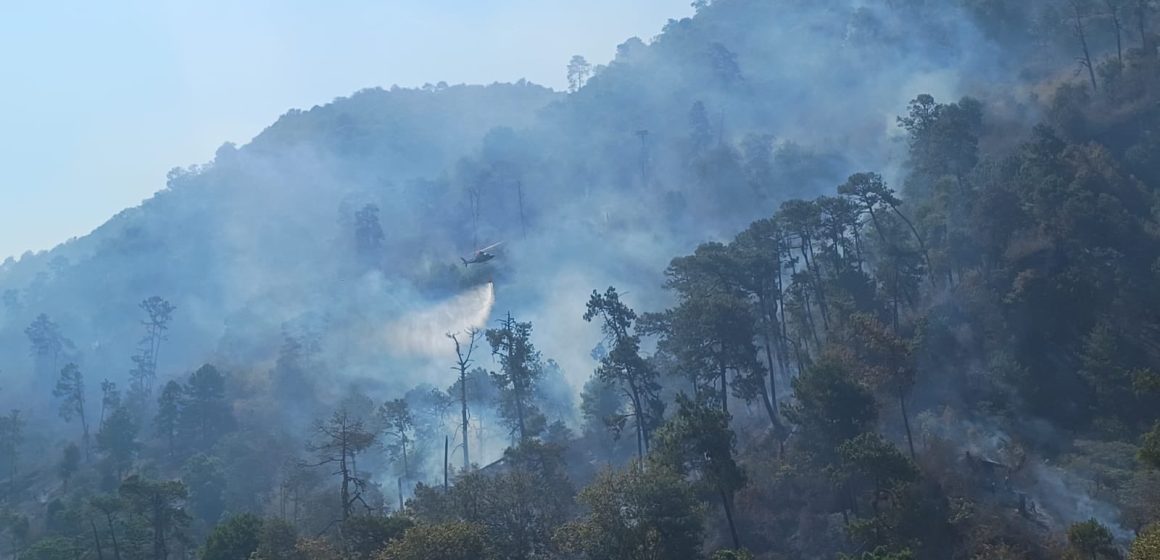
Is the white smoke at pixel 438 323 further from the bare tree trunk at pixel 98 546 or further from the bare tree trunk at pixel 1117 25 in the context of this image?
the bare tree trunk at pixel 1117 25

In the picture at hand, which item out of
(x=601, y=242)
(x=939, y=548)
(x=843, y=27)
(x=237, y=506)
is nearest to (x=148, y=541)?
(x=237, y=506)

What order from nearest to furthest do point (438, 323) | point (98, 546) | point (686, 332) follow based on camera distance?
point (686, 332), point (98, 546), point (438, 323)

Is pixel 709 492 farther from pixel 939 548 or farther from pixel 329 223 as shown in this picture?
pixel 329 223

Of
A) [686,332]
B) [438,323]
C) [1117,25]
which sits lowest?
[686,332]

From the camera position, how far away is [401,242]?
12388 centimetres

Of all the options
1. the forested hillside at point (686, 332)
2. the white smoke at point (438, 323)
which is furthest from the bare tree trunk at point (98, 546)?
the white smoke at point (438, 323)

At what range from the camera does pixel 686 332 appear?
165 ft

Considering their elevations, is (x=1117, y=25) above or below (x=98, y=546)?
above

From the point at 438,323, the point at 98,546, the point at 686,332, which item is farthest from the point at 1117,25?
the point at 98,546

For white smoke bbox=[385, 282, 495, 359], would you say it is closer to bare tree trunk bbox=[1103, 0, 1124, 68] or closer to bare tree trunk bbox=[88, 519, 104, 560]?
bare tree trunk bbox=[88, 519, 104, 560]

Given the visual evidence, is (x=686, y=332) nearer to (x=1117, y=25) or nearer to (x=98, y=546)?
(x=98, y=546)

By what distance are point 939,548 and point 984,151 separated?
44.5 meters

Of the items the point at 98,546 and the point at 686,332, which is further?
the point at 98,546

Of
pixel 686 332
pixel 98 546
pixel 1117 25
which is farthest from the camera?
pixel 1117 25
